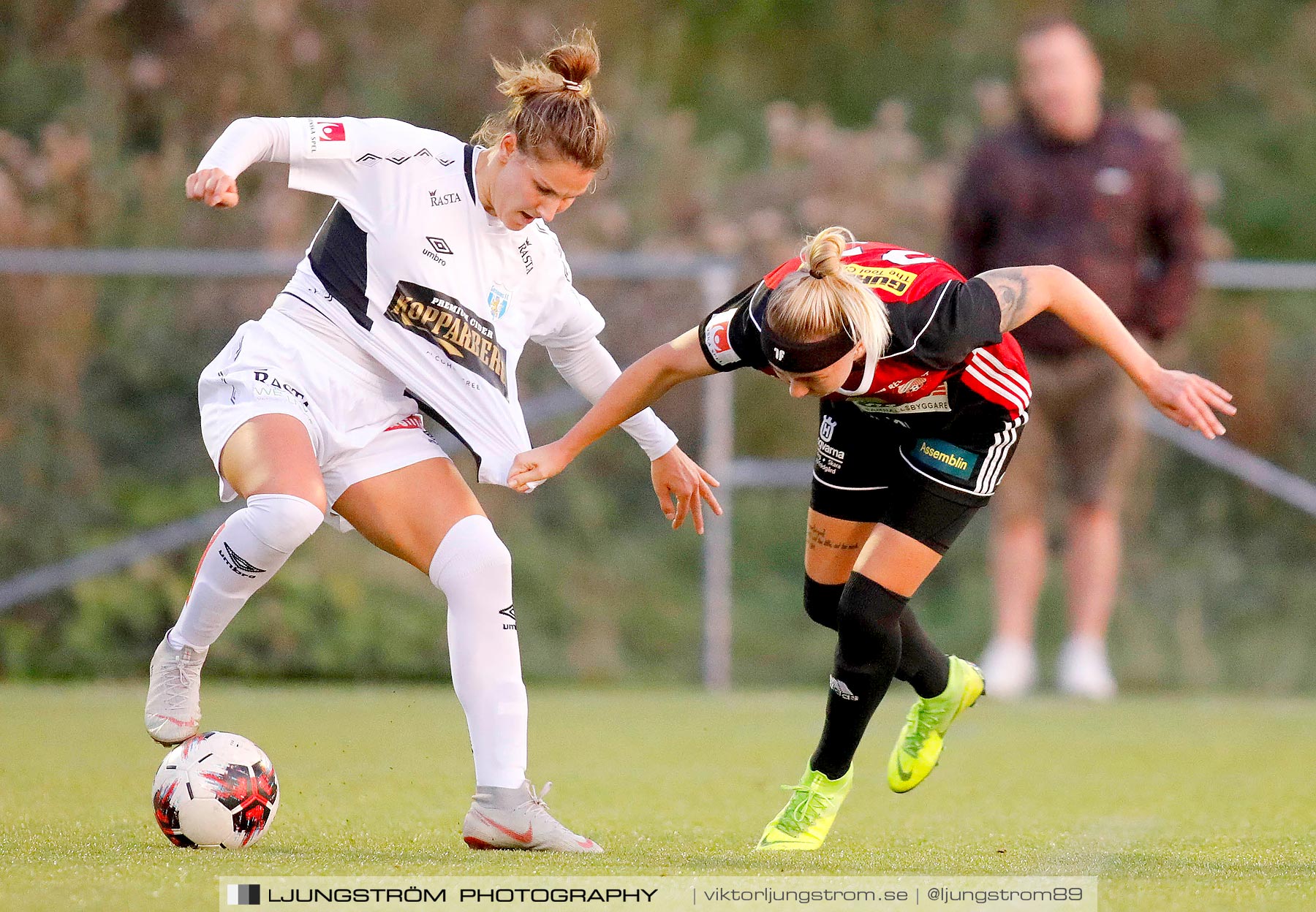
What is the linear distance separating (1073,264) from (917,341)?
441cm

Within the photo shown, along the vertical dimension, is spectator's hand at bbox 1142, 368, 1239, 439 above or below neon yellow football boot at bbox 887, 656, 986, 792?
above

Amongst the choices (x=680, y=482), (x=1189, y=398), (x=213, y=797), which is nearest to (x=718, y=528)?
(x=680, y=482)

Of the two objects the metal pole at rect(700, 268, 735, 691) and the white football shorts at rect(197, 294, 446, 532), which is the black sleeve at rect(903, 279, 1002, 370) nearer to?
the white football shorts at rect(197, 294, 446, 532)

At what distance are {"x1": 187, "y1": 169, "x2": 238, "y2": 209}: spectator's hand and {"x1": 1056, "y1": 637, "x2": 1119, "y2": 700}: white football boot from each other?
5692mm

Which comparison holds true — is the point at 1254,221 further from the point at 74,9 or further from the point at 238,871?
the point at 238,871

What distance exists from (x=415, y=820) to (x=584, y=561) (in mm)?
4766

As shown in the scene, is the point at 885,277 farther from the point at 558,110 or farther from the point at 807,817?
the point at 807,817

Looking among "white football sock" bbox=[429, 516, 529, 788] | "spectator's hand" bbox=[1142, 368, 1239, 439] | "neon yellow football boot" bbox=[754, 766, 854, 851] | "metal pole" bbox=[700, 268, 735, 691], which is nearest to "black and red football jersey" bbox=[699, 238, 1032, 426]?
"spectator's hand" bbox=[1142, 368, 1239, 439]

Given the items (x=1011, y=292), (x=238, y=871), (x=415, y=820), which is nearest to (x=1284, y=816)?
(x=1011, y=292)

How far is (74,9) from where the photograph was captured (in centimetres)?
1230

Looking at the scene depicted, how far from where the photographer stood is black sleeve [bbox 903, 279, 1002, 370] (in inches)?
164

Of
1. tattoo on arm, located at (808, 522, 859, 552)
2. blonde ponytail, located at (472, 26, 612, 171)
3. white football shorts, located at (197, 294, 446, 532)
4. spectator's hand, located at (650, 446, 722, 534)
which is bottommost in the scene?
tattoo on arm, located at (808, 522, 859, 552)

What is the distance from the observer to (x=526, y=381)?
30.8ft

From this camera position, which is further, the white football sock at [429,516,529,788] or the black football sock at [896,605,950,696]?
the black football sock at [896,605,950,696]
